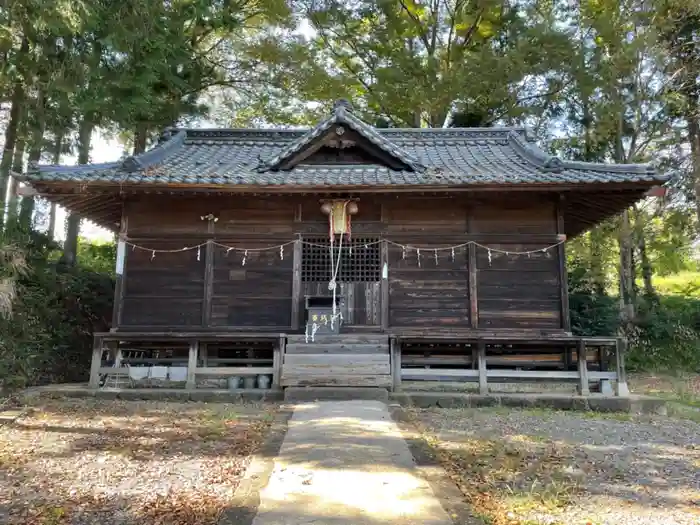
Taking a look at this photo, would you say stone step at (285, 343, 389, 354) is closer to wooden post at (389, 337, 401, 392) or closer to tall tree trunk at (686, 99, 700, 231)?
wooden post at (389, 337, 401, 392)

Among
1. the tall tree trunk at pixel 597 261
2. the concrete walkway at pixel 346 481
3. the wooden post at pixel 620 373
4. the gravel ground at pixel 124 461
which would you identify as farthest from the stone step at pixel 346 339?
the tall tree trunk at pixel 597 261

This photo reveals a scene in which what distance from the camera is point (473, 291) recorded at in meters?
9.84

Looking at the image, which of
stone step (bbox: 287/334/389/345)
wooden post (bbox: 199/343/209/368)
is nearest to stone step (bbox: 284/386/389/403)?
stone step (bbox: 287/334/389/345)

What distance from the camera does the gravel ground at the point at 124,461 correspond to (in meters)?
3.70

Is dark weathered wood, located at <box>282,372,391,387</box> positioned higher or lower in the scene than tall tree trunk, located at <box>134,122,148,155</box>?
lower

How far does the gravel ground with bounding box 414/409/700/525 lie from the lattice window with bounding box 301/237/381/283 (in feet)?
10.9

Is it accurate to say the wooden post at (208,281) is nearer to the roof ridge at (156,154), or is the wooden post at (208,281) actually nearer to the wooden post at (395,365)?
the roof ridge at (156,154)

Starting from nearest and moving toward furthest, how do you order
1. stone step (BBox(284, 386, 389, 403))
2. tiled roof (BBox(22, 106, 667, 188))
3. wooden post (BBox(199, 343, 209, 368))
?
stone step (BBox(284, 386, 389, 403))
tiled roof (BBox(22, 106, 667, 188))
wooden post (BBox(199, 343, 209, 368))

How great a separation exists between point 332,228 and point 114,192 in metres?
4.16

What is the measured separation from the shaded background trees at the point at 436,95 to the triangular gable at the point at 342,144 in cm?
439

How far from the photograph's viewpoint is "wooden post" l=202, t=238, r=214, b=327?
982 cm

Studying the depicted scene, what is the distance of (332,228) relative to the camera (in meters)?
9.71

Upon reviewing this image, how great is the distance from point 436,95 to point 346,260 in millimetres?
9898

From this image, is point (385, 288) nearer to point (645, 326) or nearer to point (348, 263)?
point (348, 263)
